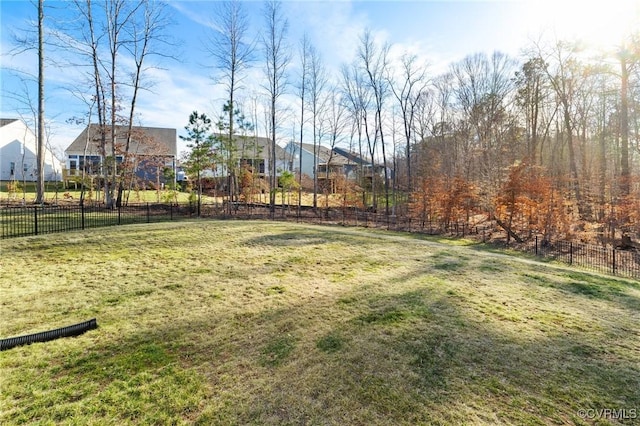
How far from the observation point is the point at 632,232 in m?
14.3

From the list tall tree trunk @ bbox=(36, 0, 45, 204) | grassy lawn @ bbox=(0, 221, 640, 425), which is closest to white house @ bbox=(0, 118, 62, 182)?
tall tree trunk @ bbox=(36, 0, 45, 204)

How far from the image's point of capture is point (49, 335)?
324 centimetres

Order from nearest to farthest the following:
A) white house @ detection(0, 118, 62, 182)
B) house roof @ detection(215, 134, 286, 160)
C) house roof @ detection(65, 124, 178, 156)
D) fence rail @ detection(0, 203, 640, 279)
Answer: fence rail @ detection(0, 203, 640, 279), house roof @ detection(215, 134, 286, 160), house roof @ detection(65, 124, 178, 156), white house @ detection(0, 118, 62, 182)

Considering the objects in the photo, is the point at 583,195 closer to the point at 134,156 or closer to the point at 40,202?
the point at 134,156

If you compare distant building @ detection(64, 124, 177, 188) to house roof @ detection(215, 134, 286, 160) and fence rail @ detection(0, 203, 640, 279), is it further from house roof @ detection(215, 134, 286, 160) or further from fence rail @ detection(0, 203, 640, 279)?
house roof @ detection(215, 134, 286, 160)

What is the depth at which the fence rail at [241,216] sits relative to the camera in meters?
9.72

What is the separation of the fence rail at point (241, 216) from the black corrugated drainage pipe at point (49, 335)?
6.73 m

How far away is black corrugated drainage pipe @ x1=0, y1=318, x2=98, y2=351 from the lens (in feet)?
10.1
